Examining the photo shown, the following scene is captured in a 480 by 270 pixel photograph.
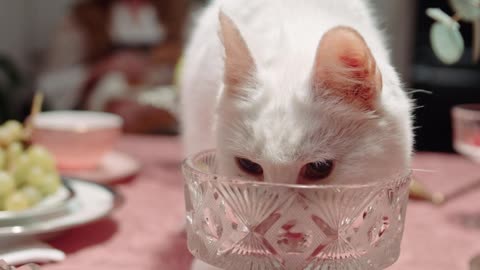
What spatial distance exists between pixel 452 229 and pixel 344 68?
47cm

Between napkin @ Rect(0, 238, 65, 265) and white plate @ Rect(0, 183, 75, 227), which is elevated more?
white plate @ Rect(0, 183, 75, 227)

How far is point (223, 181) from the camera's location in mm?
590

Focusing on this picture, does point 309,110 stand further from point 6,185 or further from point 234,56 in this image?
point 6,185

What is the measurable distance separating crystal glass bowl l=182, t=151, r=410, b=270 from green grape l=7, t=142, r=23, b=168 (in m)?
0.41

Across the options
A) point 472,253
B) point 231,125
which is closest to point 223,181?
point 231,125

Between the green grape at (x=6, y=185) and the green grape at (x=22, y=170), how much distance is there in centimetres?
3

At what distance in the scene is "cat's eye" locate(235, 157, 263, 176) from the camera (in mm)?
655

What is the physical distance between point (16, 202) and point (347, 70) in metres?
0.48

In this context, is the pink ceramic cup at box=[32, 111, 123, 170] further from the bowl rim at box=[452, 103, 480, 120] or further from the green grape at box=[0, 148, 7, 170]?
the bowl rim at box=[452, 103, 480, 120]

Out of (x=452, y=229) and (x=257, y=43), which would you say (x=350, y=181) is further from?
(x=452, y=229)

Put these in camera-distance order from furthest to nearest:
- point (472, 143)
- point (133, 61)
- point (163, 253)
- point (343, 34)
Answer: point (133, 61) → point (472, 143) → point (163, 253) → point (343, 34)

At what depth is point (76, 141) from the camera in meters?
1.23

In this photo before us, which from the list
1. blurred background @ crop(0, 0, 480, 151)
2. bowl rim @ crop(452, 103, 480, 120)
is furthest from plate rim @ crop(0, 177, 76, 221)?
blurred background @ crop(0, 0, 480, 151)

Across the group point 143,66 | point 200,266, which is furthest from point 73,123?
point 143,66
